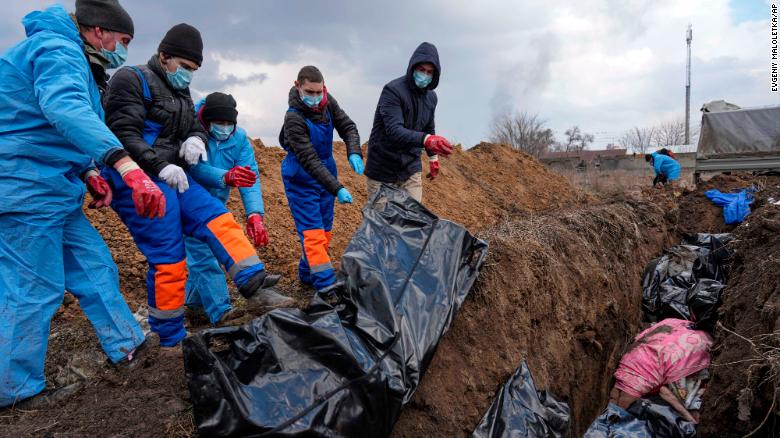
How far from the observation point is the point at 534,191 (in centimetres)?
1189

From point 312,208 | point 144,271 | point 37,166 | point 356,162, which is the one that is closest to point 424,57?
point 356,162

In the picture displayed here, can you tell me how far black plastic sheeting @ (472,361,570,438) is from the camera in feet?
8.47

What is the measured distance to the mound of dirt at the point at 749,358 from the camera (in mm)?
2176

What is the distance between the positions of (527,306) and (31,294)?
115 inches

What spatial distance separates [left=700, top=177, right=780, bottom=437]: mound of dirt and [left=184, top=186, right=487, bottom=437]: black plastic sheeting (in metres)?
1.47

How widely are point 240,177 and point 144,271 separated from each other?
7.86 ft

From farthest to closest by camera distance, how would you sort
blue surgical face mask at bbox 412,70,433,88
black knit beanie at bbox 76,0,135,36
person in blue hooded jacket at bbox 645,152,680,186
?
person in blue hooded jacket at bbox 645,152,680,186 < blue surgical face mask at bbox 412,70,433,88 < black knit beanie at bbox 76,0,135,36

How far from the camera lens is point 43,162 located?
223cm

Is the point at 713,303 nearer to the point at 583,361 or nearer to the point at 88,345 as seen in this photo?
the point at 583,361

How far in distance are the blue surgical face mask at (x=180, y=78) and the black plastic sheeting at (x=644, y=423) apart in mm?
3386

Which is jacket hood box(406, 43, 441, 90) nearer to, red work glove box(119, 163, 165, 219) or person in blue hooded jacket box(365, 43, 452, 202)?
person in blue hooded jacket box(365, 43, 452, 202)

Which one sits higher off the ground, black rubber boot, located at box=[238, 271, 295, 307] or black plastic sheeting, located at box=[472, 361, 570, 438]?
black rubber boot, located at box=[238, 271, 295, 307]

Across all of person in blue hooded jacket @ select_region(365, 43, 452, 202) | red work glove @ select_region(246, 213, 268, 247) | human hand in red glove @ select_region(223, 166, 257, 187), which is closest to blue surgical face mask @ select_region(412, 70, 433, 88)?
person in blue hooded jacket @ select_region(365, 43, 452, 202)

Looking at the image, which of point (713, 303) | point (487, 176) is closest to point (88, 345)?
point (713, 303)
